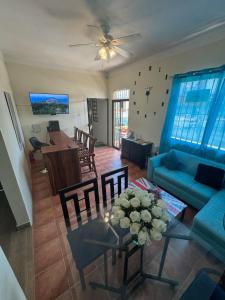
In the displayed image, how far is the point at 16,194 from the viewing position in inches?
65.9

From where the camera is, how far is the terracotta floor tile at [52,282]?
1.19 metres

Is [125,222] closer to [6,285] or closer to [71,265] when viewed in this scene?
[6,285]

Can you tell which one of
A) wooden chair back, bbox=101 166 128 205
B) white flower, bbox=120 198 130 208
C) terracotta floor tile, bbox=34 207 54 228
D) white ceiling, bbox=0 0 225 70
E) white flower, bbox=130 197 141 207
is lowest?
terracotta floor tile, bbox=34 207 54 228

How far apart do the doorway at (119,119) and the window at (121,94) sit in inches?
4.5

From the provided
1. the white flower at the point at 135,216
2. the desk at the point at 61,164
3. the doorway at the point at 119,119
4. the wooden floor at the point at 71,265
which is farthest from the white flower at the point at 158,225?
the doorway at the point at 119,119

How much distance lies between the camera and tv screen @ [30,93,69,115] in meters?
3.87

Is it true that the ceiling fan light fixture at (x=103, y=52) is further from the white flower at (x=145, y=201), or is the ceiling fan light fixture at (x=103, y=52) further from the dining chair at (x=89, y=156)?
the white flower at (x=145, y=201)

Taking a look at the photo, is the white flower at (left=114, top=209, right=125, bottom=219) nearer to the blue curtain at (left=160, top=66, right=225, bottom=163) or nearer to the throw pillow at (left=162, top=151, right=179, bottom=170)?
the throw pillow at (left=162, top=151, right=179, bottom=170)

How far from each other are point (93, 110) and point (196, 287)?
5904 mm


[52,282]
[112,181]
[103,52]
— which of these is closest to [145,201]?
[112,181]

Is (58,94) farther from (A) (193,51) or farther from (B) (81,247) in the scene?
(B) (81,247)

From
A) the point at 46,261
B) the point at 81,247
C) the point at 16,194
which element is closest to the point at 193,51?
the point at 81,247

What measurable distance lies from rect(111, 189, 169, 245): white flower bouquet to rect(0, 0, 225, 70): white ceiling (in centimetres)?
226

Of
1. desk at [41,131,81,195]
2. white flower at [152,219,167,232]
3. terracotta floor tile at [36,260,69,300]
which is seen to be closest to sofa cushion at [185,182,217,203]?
white flower at [152,219,167,232]
